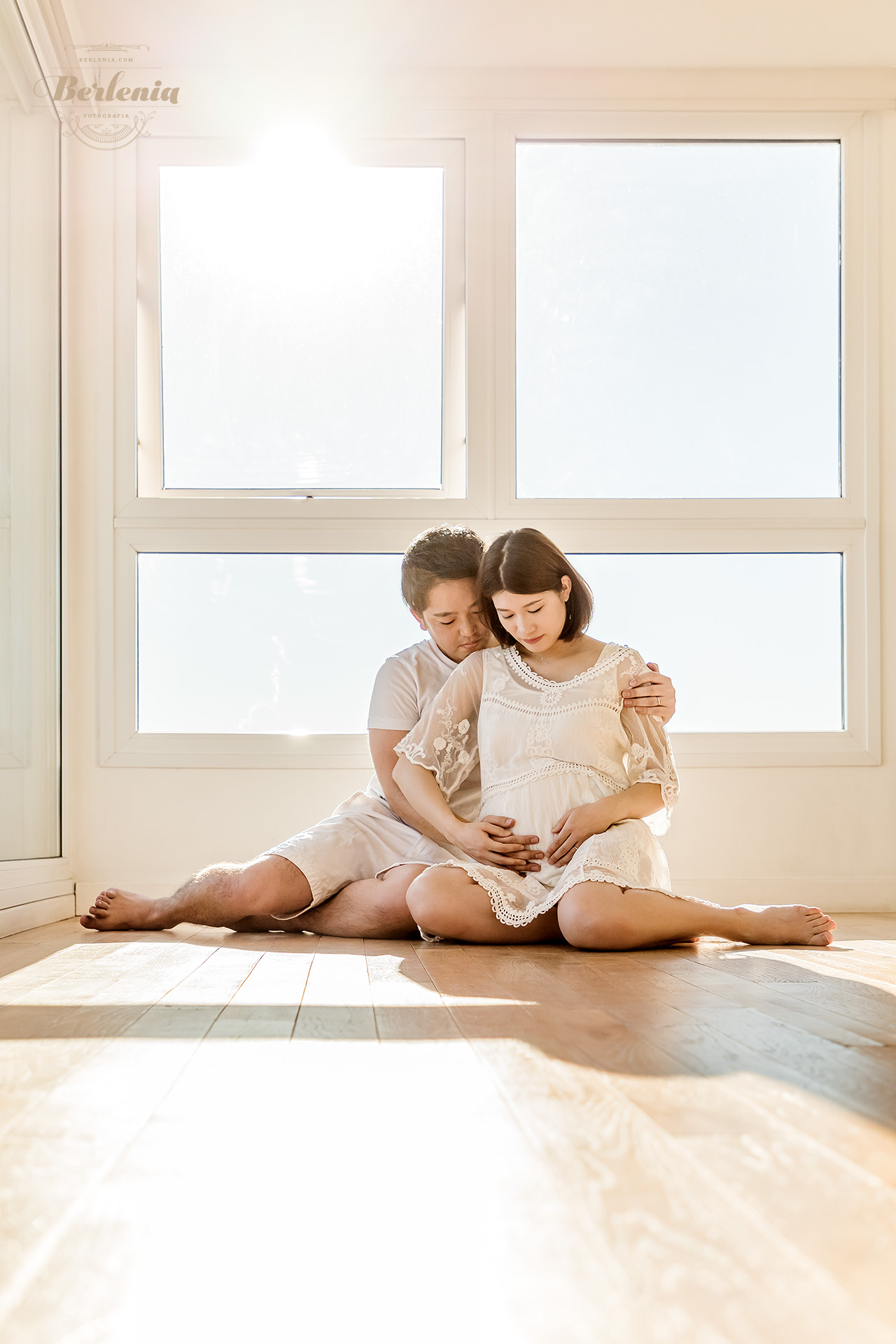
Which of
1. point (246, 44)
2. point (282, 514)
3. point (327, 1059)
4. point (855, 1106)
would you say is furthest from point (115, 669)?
point (855, 1106)

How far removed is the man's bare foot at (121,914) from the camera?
237 cm

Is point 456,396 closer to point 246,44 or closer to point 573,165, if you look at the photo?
point 573,165

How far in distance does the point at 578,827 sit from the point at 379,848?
561mm

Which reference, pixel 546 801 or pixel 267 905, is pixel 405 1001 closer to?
pixel 546 801

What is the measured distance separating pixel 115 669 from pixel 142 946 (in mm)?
1198

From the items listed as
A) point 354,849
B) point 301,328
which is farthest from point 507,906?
point 301,328

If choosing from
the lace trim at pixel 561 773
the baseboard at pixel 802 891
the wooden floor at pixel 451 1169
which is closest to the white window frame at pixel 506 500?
the baseboard at pixel 802 891

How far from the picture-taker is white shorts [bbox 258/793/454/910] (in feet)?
7.59

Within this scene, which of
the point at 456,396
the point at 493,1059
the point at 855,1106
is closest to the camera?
the point at 855,1106

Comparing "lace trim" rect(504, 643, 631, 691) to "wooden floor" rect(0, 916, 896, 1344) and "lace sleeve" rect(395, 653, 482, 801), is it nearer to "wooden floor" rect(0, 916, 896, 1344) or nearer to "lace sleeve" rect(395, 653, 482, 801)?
"lace sleeve" rect(395, 653, 482, 801)

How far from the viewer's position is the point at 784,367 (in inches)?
126

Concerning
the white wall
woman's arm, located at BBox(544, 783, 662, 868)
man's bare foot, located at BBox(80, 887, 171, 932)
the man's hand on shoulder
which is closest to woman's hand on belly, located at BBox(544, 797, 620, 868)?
woman's arm, located at BBox(544, 783, 662, 868)

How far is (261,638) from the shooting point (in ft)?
10.3

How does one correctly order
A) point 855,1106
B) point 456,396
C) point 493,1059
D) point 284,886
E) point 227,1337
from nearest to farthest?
point 227,1337
point 855,1106
point 493,1059
point 284,886
point 456,396
